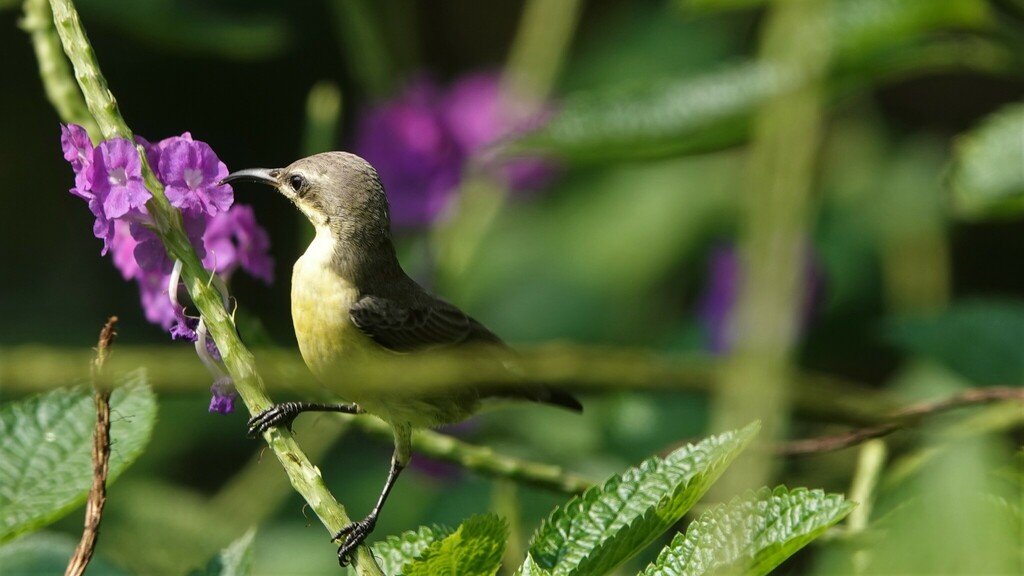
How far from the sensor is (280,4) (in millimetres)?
4551

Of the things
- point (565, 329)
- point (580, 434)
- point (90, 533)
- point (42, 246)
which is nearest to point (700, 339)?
point (580, 434)

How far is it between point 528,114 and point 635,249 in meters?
0.66

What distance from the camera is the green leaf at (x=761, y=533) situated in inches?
37.8

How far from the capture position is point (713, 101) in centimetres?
211

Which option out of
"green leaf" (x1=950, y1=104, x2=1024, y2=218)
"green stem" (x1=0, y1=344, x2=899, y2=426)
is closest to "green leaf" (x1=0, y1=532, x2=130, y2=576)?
"green stem" (x1=0, y1=344, x2=899, y2=426)

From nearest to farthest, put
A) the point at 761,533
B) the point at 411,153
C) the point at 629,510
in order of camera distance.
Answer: the point at 761,533, the point at 629,510, the point at 411,153

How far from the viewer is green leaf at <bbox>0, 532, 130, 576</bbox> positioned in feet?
4.46

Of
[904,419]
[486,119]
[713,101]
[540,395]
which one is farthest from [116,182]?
[486,119]

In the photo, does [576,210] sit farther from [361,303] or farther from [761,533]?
[761,533]

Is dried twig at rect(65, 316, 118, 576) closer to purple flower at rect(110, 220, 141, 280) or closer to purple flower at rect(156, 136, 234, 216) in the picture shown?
purple flower at rect(156, 136, 234, 216)

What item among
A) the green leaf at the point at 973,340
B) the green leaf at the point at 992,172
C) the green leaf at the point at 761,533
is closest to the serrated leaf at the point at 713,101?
the green leaf at the point at 992,172

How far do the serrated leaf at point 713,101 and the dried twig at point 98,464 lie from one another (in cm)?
111

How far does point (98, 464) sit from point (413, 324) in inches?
34.3

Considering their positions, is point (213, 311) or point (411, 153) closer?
point (213, 311)
